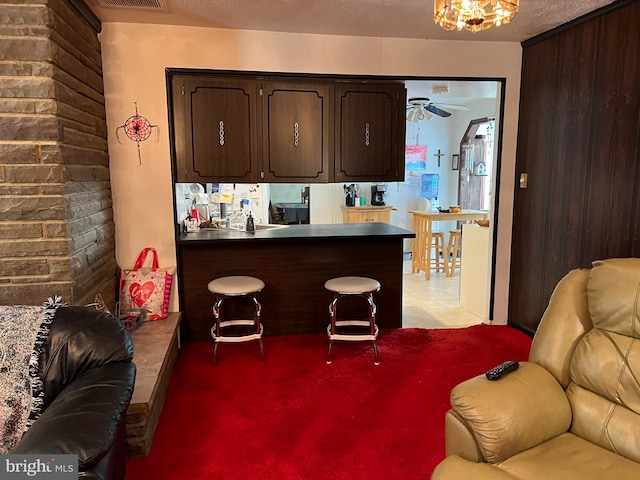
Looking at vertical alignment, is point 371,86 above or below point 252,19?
below

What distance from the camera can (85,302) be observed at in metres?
2.64

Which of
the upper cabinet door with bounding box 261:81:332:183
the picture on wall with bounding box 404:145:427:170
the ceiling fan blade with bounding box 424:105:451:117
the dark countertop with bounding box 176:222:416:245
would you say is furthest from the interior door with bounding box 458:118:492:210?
the upper cabinet door with bounding box 261:81:332:183

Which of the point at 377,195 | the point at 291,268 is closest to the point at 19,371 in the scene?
the point at 291,268

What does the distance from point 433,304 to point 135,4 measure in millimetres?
3868

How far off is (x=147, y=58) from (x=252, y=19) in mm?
840

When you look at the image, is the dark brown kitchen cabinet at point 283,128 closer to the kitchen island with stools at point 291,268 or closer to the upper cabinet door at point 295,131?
the upper cabinet door at point 295,131

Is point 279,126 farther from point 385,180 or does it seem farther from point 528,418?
point 528,418

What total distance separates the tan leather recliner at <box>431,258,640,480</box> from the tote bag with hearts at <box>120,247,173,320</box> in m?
2.43

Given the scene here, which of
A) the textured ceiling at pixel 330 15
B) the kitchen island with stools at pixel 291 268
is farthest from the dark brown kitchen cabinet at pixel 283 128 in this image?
the kitchen island with stools at pixel 291 268

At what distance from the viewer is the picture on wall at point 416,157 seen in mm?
7688

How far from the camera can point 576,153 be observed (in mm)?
3215

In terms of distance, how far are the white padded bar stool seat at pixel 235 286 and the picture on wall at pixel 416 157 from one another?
16.6 ft

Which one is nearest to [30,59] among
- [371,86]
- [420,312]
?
[371,86]

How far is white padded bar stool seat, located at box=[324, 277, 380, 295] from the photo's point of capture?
10.4 ft
